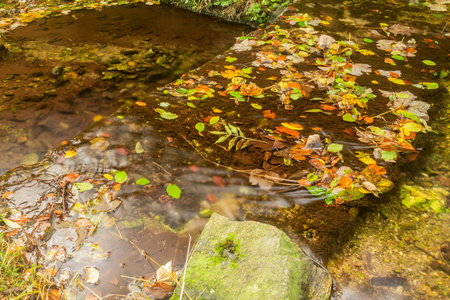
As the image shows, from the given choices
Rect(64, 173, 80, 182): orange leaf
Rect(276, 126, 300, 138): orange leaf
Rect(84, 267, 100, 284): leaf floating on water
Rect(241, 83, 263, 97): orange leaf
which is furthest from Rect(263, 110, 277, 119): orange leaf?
Rect(84, 267, 100, 284): leaf floating on water

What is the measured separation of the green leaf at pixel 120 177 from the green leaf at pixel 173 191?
14.3 inches

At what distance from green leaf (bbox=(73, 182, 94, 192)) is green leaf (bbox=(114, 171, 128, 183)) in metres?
0.18

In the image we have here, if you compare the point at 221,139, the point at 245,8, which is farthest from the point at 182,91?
the point at 245,8

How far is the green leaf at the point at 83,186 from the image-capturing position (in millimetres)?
2072

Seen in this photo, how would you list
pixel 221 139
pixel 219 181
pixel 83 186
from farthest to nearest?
1. pixel 221 139
2. pixel 219 181
3. pixel 83 186

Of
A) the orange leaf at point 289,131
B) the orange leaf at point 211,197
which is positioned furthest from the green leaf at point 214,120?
the orange leaf at point 211,197

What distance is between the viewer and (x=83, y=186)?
2.09 m

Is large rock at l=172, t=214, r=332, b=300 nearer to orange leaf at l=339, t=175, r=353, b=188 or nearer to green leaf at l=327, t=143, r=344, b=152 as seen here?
orange leaf at l=339, t=175, r=353, b=188

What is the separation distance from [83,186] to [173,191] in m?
0.69

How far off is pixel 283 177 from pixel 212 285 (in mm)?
1054

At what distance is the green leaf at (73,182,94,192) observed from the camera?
2.07 metres

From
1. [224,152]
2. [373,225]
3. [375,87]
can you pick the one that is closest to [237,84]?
[224,152]

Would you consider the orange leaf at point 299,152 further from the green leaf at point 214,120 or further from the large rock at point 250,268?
the large rock at point 250,268

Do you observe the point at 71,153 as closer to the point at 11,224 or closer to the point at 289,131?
the point at 11,224
